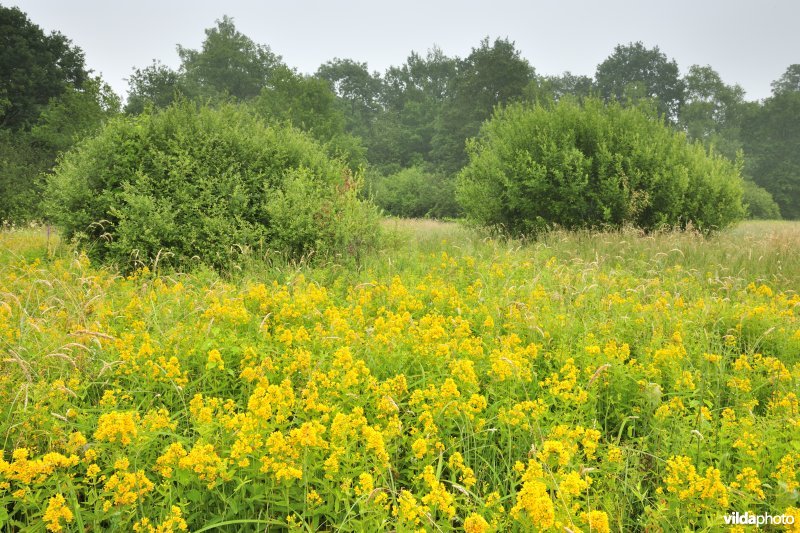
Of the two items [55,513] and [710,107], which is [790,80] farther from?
[55,513]

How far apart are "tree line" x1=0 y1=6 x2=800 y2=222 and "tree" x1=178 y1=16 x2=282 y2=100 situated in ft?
0.48

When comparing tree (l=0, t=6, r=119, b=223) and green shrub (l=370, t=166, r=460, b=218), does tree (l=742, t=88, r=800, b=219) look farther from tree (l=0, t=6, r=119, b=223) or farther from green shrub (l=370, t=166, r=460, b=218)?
tree (l=0, t=6, r=119, b=223)

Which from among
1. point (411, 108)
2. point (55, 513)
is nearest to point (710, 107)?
point (411, 108)

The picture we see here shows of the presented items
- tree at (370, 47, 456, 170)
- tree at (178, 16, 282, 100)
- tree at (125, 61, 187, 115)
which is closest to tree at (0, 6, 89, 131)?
tree at (125, 61, 187, 115)

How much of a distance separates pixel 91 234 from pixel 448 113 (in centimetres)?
3782

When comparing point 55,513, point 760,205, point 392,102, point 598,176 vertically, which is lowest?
point 55,513

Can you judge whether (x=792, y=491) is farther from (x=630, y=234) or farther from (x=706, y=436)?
(x=630, y=234)

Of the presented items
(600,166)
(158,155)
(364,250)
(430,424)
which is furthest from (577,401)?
(600,166)

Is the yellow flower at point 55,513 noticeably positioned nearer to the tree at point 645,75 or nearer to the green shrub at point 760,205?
the green shrub at point 760,205

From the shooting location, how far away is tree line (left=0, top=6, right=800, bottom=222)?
24984 millimetres

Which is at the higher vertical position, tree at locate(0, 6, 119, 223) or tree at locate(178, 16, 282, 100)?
tree at locate(178, 16, 282, 100)

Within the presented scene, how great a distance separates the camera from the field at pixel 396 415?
81.0 inches

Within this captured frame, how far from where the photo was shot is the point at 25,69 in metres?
27.2

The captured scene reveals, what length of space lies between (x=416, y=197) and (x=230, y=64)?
3316cm
